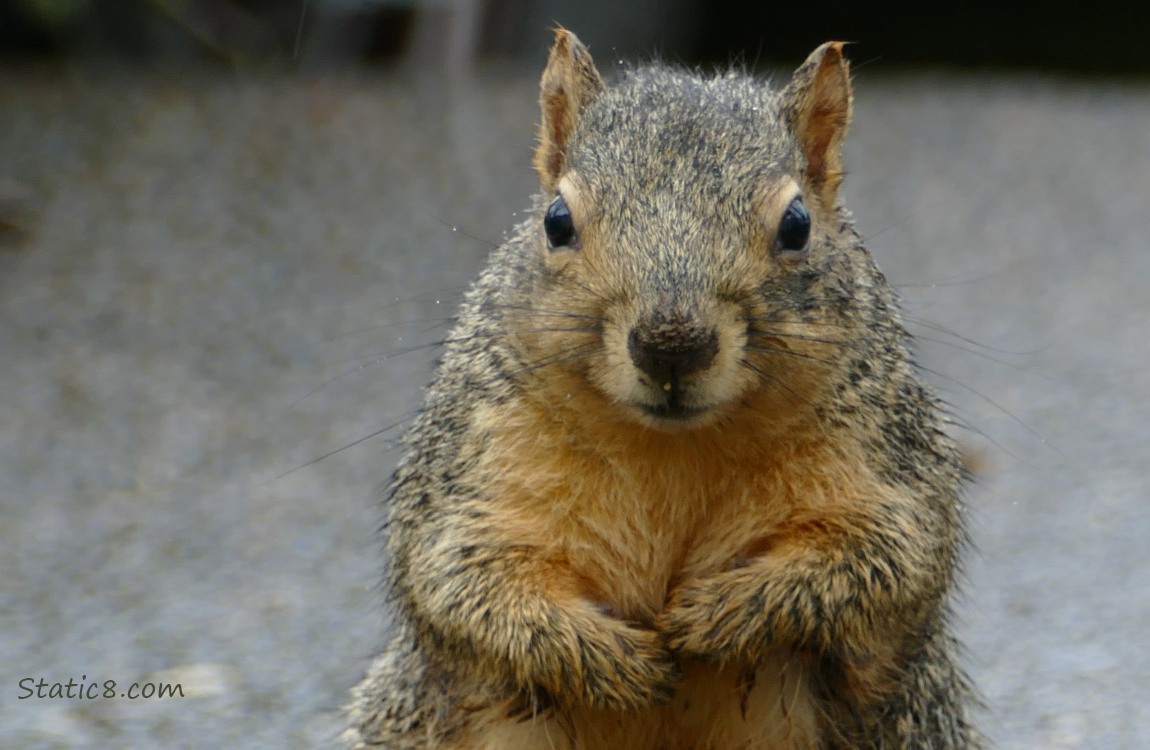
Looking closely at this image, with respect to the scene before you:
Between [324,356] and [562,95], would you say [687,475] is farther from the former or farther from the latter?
[324,356]

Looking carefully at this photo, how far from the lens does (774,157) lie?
2.37 metres

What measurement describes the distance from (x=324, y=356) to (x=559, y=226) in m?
3.32

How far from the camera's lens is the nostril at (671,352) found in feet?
6.66

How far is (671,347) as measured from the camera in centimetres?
203

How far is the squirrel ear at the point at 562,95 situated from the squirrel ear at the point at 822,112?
0.32 meters

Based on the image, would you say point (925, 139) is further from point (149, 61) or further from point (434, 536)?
point (434, 536)

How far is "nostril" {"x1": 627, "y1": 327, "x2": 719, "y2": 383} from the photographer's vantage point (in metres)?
2.03

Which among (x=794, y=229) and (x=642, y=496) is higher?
(x=794, y=229)

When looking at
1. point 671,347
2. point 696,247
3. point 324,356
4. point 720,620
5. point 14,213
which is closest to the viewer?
point 671,347

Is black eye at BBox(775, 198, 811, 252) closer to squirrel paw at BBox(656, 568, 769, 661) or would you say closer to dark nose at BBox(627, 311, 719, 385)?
dark nose at BBox(627, 311, 719, 385)

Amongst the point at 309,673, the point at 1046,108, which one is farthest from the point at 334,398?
the point at 1046,108

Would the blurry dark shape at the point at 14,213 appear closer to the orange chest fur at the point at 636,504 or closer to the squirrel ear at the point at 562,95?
the squirrel ear at the point at 562,95

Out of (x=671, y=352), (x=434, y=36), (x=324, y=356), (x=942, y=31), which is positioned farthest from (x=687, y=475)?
(x=942, y=31)

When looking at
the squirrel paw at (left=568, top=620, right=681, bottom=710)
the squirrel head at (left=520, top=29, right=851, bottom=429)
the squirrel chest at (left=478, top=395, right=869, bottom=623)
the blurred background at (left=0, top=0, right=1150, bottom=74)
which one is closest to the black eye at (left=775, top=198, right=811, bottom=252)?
the squirrel head at (left=520, top=29, right=851, bottom=429)
